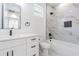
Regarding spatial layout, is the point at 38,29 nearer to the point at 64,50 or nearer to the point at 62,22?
the point at 62,22

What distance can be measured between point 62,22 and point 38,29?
1.13 m

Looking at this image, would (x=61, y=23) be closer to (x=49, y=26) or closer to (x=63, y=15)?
(x=63, y=15)

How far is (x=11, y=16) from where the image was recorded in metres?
2.18

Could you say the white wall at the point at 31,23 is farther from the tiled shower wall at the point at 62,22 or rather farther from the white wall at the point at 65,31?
the white wall at the point at 65,31

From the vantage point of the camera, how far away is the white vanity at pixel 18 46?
1297 millimetres

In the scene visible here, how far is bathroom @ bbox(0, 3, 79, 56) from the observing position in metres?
1.68

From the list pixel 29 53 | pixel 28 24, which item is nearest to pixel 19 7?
pixel 28 24

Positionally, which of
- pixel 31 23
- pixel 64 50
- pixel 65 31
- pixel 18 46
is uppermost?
pixel 31 23

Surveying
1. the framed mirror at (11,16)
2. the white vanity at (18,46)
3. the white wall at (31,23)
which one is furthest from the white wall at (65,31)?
the framed mirror at (11,16)

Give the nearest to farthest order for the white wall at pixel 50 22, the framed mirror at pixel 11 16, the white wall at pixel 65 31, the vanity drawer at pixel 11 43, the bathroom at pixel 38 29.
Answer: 1. the vanity drawer at pixel 11 43
2. the bathroom at pixel 38 29
3. the framed mirror at pixel 11 16
4. the white wall at pixel 65 31
5. the white wall at pixel 50 22

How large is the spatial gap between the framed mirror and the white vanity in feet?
2.23

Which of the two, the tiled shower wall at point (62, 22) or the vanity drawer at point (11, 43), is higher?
the tiled shower wall at point (62, 22)

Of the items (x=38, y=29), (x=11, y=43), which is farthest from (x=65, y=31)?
(x=11, y=43)

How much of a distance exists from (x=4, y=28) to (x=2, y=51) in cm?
85
